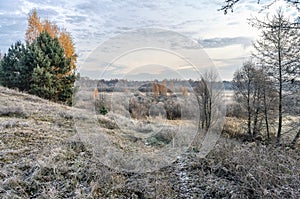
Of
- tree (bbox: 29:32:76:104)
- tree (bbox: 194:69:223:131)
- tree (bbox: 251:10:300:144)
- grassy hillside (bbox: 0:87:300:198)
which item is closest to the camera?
grassy hillside (bbox: 0:87:300:198)

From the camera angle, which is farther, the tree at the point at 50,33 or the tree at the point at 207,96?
the tree at the point at 50,33

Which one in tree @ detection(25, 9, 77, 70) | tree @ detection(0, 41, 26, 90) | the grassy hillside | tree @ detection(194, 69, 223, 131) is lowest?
the grassy hillside

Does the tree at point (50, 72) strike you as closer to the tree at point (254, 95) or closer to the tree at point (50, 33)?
the tree at point (50, 33)

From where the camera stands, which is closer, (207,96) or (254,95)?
(207,96)

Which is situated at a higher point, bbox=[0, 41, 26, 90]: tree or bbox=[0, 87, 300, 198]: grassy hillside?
bbox=[0, 41, 26, 90]: tree

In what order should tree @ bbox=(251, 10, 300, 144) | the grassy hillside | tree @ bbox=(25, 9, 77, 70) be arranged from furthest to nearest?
tree @ bbox=(25, 9, 77, 70) → tree @ bbox=(251, 10, 300, 144) → the grassy hillside

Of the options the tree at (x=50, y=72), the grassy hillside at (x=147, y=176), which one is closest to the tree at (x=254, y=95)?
the grassy hillside at (x=147, y=176)

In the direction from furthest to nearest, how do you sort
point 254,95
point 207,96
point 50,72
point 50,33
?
point 50,33 < point 50,72 < point 254,95 < point 207,96

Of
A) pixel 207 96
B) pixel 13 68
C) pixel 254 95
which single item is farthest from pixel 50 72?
pixel 254 95

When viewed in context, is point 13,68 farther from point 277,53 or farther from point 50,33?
point 277,53

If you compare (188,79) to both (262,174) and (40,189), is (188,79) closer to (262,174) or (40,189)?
(262,174)

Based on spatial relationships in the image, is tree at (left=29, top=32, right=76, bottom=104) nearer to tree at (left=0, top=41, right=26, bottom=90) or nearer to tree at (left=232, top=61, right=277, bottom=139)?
tree at (left=0, top=41, right=26, bottom=90)

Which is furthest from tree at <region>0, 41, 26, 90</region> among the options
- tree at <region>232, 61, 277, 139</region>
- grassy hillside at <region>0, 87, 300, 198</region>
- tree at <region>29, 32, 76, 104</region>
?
tree at <region>232, 61, 277, 139</region>

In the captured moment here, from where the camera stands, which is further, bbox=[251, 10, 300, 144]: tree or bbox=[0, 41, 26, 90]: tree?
bbox=[0, 41, 26, 90]: tree
